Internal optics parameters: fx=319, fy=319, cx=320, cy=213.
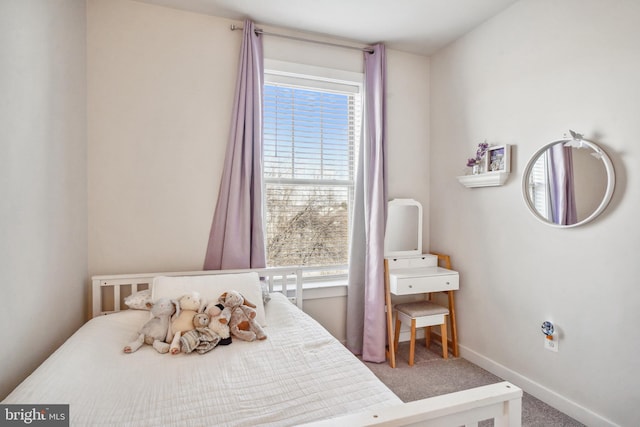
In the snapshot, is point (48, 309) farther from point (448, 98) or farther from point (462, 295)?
point (448, 98)

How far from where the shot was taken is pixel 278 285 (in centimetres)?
262

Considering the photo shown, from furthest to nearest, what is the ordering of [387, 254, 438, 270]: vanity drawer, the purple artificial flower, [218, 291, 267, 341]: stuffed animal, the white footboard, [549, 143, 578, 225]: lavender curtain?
[387, 254, 438, 270]: vanity drawer → the purple artificial flower → [549, 143, 578, 225]: lavender curtain → [218, 291, 267, 341]: stuffed animal → the white footboard

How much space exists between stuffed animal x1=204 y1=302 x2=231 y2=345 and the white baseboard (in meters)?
1.96

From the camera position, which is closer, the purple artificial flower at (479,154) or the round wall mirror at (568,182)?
the round wall mirror at (568,182)

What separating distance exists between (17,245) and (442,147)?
2.95m

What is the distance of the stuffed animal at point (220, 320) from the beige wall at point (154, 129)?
0.70 metres

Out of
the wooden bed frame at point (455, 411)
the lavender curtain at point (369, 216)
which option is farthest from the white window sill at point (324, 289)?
the wooden bed frame at point (455, 411)

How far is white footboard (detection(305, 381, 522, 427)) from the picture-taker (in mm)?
766

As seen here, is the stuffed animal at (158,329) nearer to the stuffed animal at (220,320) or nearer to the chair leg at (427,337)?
the stuffed animal at (220,320)

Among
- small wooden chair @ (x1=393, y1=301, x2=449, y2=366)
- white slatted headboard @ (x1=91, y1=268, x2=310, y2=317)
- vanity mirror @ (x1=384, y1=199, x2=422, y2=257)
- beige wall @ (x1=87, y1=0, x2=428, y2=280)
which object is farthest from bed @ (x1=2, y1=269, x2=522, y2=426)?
vanity mirror @ (x1=384, y1=199, x2=422, y2=257)

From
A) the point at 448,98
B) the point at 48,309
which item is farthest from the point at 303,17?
the point at 48,309

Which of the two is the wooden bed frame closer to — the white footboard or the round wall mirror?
the white footboard

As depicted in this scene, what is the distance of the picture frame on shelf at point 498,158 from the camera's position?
223 centimetres

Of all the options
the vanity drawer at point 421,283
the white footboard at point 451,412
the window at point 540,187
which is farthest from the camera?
the vanity drawer at point 421,283
